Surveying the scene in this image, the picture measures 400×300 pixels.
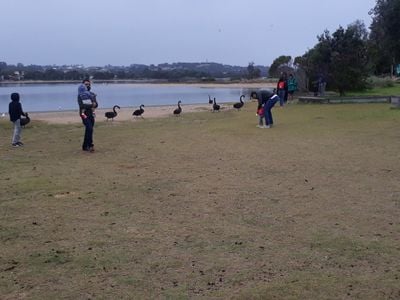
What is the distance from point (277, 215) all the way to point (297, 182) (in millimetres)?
1882

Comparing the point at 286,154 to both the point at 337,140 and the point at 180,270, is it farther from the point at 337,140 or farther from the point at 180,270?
the point at 180,270

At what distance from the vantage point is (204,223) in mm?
5844

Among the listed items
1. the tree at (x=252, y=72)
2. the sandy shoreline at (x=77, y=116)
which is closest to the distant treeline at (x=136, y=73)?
the tree at (x=252, y=72)

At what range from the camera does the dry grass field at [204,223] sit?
165 inches

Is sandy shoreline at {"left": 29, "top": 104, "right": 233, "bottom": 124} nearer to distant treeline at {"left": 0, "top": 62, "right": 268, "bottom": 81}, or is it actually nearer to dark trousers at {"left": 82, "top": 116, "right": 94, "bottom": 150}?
dark trousers at {"left": 82, "top": 116, "right": 94, "bottom": 150}

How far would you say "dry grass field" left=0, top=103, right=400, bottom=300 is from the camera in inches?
165

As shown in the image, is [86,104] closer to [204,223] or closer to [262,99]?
[262,99]

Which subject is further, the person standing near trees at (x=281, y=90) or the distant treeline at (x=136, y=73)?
the distant treeline at (x=136, y=73)

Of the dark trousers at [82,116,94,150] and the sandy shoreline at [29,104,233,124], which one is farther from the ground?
the dark trousers at [82,116,94,150]

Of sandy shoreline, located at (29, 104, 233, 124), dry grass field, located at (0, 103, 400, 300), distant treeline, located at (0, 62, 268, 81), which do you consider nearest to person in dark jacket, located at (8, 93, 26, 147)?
dry grass field, located at (0, 103, 400, 300)

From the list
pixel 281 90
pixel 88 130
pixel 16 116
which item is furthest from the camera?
pixel 281 90

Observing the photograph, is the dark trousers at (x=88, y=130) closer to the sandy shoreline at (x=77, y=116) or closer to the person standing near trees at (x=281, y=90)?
the sandy shoreline at (x=77, y=116)

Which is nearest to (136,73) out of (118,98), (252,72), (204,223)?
(252,72)

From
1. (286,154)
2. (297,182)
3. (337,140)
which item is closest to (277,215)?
(297,182)
